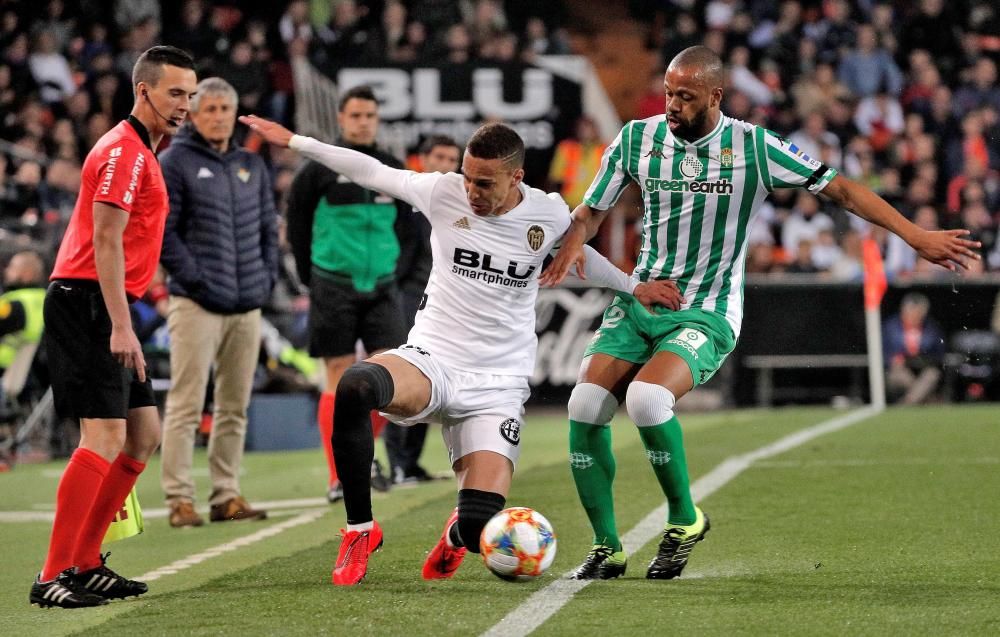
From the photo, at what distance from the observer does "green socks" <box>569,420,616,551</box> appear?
6336mm

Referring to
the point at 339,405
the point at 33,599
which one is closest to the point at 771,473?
the point at 339,405

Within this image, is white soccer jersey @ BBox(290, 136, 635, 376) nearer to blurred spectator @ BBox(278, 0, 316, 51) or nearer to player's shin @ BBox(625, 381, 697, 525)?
player's shin @ BBox(625, 381, 697, 525)

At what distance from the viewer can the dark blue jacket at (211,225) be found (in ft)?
28.0

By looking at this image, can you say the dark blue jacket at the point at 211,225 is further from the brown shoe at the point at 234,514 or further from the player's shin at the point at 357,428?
the player's shin at the point at 357,428

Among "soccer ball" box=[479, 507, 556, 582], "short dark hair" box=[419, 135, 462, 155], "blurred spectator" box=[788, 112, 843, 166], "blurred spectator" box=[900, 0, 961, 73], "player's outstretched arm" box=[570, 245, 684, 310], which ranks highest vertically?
"blurred spectator" box=[900, 0, 961, 73]

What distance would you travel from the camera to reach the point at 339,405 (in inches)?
237

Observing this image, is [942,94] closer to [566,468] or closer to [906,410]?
[906,410]

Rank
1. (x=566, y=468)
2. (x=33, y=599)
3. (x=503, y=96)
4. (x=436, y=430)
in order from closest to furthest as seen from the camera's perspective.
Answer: (x=33, y=599)
(x=566, y=468)
(x=436, y=430)
(x=503, y=96)

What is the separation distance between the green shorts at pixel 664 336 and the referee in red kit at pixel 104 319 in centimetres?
180

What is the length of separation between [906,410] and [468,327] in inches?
391

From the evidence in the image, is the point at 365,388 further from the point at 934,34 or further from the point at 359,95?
the point at 934,34

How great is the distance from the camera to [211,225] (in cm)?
858

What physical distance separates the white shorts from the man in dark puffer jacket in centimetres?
249

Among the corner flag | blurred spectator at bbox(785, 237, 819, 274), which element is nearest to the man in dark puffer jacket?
the corner flag
